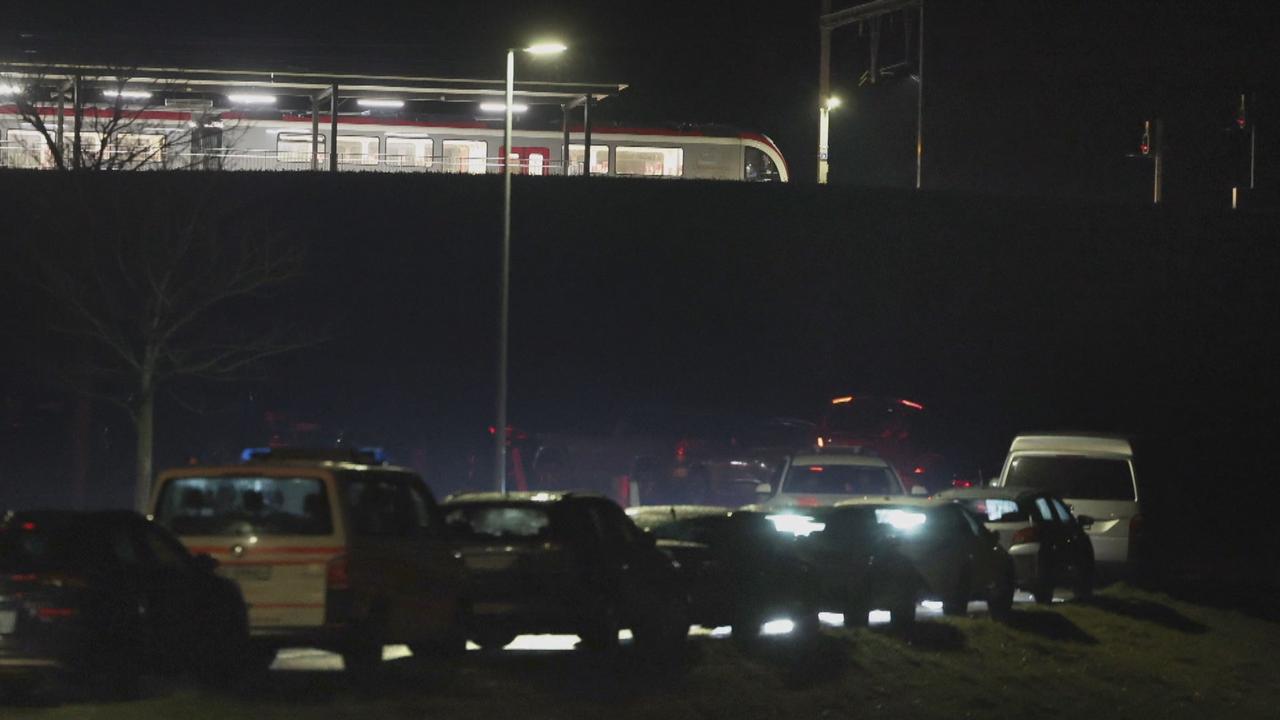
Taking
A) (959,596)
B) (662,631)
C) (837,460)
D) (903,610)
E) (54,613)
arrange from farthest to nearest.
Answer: (837,460) < (959,596) < (903,610) < (662,631) < (54,613)

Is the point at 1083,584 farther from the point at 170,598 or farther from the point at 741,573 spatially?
the point at 170,598

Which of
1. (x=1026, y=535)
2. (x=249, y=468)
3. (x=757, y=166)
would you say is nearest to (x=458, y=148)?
(x=757, y=166)

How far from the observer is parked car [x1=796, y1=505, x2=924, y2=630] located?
18.6 m

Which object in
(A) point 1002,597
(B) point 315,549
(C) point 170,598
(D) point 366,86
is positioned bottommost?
(A) point 1002,597

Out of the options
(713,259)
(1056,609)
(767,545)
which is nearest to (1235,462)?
(713,259)

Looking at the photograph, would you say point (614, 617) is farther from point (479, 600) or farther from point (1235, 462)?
point (1235, 462)

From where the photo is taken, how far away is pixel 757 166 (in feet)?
173

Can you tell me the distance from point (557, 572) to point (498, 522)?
811mm

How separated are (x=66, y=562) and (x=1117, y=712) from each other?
320 inches

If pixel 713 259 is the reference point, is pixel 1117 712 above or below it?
below

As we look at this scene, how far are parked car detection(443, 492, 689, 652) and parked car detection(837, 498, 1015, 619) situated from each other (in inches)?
162

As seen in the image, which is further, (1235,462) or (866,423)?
(1235,462)

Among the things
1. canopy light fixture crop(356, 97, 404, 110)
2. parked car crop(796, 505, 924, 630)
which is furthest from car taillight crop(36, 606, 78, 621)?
canopy light fixture crop(356, 97, 404, 110)

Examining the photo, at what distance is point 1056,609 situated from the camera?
2131 centimetres
